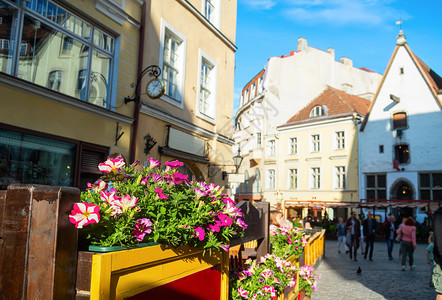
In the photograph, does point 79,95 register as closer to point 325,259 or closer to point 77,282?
point 77,282

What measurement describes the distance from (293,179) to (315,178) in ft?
7.91

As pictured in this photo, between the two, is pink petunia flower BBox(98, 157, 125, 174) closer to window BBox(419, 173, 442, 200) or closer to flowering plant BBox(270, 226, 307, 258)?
flowering plant BBox(270, 226, 307, 258)

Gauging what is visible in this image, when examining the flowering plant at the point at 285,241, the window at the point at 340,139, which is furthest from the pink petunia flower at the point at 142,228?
the window at the point at 340,139

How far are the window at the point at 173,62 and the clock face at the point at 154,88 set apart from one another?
112cm

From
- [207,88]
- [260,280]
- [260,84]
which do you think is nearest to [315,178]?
[260,84]

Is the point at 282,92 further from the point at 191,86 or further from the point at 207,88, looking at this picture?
the point at 191,86

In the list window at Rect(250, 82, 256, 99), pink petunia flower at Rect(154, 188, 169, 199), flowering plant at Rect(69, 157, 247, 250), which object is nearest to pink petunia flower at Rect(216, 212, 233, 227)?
flowering plant at Rect(69, 157, 247, 250)

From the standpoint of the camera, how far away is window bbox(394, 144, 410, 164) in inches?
1179

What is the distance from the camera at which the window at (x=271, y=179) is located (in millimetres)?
38500

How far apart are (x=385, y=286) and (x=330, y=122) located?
2588cm

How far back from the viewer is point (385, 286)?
9664 millimetres

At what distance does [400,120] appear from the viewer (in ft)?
101

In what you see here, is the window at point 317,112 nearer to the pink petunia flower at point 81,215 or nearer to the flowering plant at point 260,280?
the flowering plant at point 260,280

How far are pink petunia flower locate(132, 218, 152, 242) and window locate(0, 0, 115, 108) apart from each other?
5851 mm
